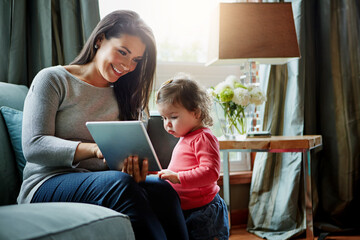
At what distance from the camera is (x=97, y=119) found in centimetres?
126

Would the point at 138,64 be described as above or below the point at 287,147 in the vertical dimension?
above

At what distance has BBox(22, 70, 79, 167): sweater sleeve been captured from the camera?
1.05 m

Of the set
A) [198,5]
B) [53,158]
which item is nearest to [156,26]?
[198,5]

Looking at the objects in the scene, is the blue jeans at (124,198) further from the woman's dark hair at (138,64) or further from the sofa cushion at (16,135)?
the woman's dark hair at (138,64)

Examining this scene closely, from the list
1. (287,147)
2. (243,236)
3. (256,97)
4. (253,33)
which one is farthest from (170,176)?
(243,236)

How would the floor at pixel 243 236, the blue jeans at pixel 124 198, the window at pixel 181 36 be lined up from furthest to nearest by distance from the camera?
the window at pixel 181 36 → the floor at pixel 243 236 → the blue jeans at pixel 124 198

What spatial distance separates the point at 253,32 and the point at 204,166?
2.83ft

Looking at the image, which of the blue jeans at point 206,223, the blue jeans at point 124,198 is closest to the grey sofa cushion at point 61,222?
the blue jeans at point 124,198

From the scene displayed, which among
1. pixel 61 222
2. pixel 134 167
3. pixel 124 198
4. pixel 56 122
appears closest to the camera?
pixel 61 222

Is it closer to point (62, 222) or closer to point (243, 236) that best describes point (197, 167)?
point (62, 222)

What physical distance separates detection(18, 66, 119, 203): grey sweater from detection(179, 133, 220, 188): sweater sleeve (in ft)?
0.96

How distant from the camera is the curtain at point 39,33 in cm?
161

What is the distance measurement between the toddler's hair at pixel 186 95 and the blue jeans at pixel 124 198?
0.34 m

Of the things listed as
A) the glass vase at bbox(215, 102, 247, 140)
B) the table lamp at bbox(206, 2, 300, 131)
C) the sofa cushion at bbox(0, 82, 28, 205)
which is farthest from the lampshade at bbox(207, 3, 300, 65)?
the sofa cushion at bbox(0, 82, 28, 205)
